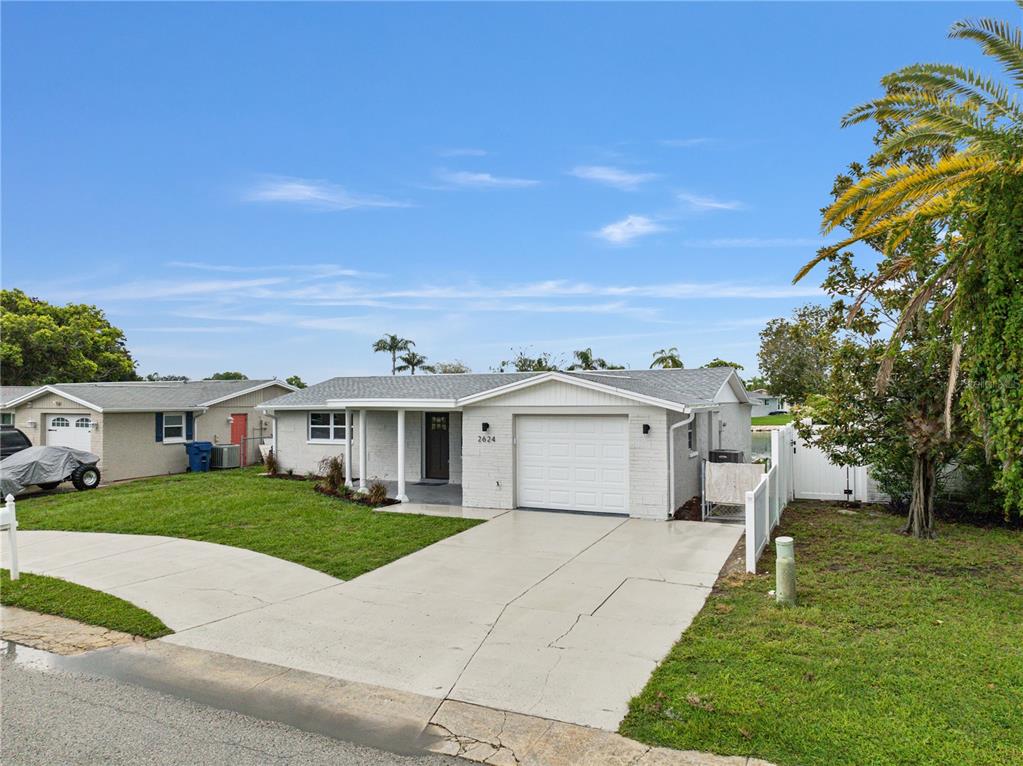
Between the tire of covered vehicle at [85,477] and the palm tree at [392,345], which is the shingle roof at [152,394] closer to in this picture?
the tire of covered vehicle at [85,477]

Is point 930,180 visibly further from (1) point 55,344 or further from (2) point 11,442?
(1) point 55,344

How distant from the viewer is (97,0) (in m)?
12.5

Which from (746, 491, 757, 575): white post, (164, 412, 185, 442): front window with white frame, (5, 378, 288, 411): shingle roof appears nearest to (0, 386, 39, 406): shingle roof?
(5, 378, 288, 411): shingle roof

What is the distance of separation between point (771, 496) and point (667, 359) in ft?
114

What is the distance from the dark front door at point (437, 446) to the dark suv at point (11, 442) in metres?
12.3

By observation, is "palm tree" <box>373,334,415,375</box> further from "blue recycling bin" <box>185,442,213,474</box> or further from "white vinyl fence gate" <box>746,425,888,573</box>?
"white vinyl fence gate" <box>746,425,888,573</box>

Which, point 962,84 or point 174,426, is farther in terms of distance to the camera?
point 174,426

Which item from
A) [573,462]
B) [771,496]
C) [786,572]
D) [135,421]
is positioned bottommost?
[786,572]

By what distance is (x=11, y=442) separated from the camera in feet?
62.1

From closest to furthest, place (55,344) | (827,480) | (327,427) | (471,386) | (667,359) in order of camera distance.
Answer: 1. (827,480)
2. (471,386)
3. (327,427)
4. (55,344)
5. (667,359)

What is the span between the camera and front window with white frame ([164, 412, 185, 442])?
Answer: 72.3 ft

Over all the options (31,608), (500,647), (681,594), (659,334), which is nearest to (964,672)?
(681,594)

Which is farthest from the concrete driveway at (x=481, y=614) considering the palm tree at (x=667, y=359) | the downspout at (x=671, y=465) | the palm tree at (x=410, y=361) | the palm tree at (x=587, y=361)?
the palm tree at (x=410, y=361)

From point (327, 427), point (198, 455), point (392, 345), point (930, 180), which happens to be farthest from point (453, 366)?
point (930, 180)
